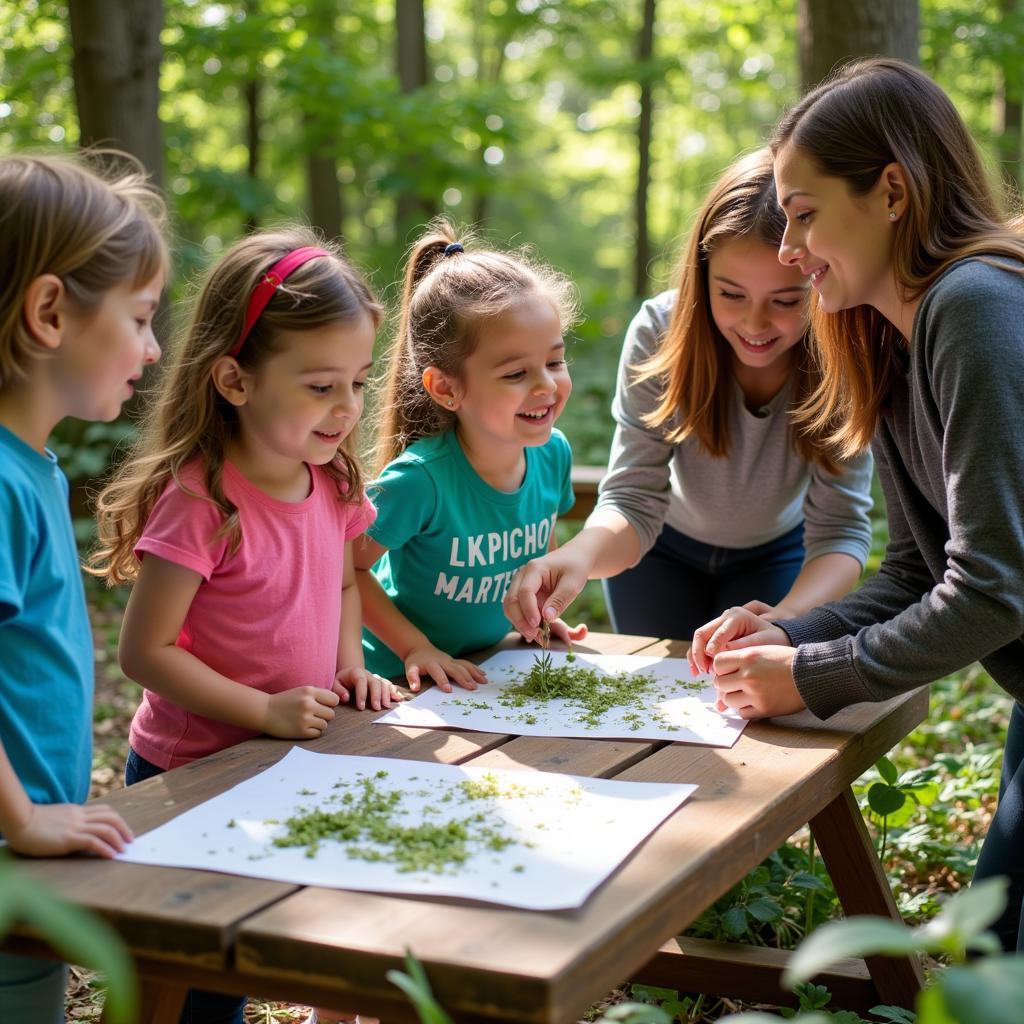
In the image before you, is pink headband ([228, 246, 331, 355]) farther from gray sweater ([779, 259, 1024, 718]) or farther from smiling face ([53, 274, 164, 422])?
gray sweater ([779, 259, 1024, 718])

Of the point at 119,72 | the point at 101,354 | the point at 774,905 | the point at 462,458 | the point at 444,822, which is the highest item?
the point at 119,72

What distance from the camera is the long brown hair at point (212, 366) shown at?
200cm

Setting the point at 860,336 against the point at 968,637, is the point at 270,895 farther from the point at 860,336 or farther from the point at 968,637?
the point at 860,336

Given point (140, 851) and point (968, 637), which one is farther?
point (968, 637)

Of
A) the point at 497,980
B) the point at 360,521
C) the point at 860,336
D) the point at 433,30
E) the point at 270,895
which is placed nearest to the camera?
the point at 497,980

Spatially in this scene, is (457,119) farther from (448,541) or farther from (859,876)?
(859,876)

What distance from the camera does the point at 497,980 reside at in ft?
3.62

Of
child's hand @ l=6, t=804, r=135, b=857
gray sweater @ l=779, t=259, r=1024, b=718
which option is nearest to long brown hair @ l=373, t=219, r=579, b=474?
gray sweater @ l=779, t=259, r=1024, b=718

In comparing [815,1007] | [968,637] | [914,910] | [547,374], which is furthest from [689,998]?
[547,374]

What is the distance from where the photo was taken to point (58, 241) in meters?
1.54

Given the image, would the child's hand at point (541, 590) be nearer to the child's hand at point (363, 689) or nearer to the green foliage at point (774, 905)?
the child's hand at point (363, 689)

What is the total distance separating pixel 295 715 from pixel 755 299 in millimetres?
1232

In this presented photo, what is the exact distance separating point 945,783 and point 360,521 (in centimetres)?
203

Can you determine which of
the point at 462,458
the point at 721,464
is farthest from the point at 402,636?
the point at 721,464
